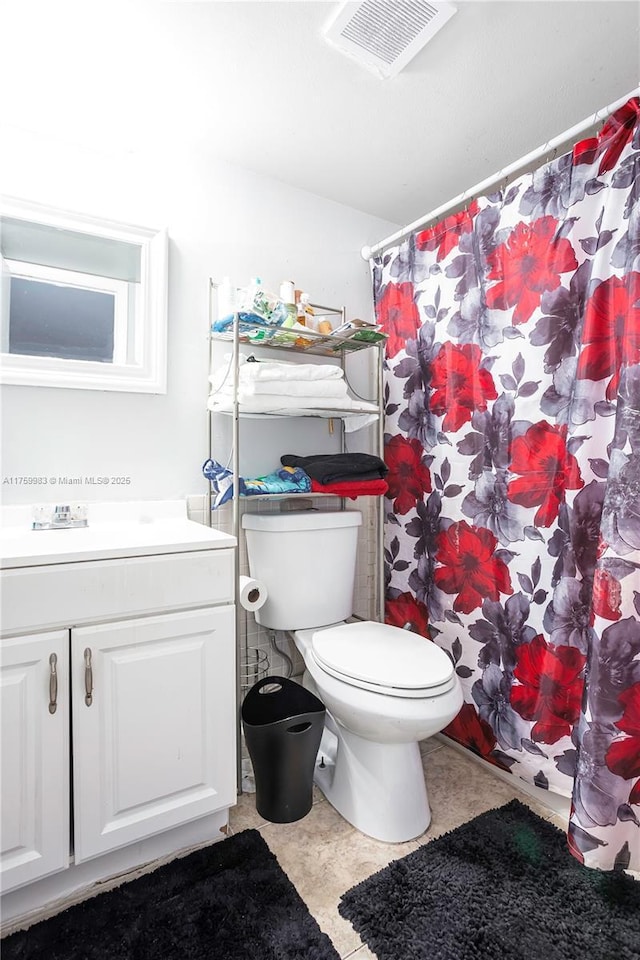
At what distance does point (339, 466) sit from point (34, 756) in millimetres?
1161

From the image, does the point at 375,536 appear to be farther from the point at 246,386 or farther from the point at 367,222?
the point at 367,222

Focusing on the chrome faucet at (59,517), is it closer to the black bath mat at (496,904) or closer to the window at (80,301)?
the window at (80,301)

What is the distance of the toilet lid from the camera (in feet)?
4.26

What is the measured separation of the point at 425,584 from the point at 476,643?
0.29 meters

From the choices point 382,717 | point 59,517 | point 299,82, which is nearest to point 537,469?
point 382,717

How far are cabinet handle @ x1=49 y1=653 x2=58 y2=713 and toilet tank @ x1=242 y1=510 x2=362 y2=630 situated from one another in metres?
0.72

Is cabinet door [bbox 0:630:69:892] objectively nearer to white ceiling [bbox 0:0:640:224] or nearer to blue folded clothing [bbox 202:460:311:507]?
blue folded clothing [bbox 202:460:311:507]

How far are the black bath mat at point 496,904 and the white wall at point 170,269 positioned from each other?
1.29 meters

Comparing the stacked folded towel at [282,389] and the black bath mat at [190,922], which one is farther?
the stacked folded towel at [282,389]

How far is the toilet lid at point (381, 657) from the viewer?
1.30 metres

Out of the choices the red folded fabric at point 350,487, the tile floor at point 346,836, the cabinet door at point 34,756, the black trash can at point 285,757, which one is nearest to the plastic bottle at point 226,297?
the red folded fabric at point 350,487

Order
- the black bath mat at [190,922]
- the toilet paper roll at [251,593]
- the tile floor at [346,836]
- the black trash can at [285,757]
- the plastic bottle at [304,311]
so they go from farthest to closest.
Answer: the plastic bottle at [304,311]
the toilet paper roll at [251,593]
the black trash can at [285,757]
the tile floor at [346,836]
the black bath mat at [190,922]

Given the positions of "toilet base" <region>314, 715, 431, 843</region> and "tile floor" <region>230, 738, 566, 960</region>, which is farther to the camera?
"toilet base" <region>314, 715, 431, 843</region>

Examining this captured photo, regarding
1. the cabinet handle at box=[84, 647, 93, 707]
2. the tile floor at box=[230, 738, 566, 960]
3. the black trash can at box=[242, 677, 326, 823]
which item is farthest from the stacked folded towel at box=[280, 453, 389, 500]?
the tile floor at box=[230, 738, 566, 960]
